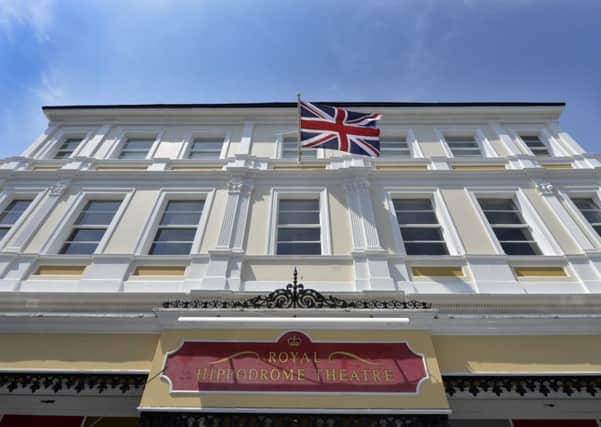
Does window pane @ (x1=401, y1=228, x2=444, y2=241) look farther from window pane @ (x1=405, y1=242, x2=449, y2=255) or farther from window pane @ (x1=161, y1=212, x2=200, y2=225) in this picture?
window pane @ (x1=161, y1=212, x2=200, y2=225)

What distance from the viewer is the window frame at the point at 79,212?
8.68m

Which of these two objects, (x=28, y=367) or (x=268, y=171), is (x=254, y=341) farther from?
(x=268, y=171)

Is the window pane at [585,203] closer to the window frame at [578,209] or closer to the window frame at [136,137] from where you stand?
the window frame at [578,209]

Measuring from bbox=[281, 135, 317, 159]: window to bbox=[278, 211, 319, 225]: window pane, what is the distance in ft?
9.84

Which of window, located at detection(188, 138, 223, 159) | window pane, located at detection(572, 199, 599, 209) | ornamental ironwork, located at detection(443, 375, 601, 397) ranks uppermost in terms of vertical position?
window, located at detection(188, 138, 223, 159)

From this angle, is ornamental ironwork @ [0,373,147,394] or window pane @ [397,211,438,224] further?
window pane @ [397,211,438,224]

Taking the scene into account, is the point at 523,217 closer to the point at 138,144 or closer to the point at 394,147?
the point at 394,147

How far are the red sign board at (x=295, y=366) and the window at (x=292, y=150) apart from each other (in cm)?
747

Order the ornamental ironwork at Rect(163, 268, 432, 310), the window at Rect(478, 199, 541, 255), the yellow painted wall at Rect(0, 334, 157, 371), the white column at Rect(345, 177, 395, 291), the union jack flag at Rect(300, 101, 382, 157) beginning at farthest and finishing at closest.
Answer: the union jack flag at Rect(300, 101, 382, 157) < the window at Rect(478, 199, 541, 255) < the white column at Rect(345, 177, 395, 291) < the ornamental ironwork at Rect(163, 268, 432, 310) < the yellow painted wall at Rect(0, 334, 157, 371)

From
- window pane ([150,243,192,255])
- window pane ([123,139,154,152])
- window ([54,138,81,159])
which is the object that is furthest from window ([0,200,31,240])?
window pane ([150,243,192,255])

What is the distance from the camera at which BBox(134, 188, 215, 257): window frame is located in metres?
8.66

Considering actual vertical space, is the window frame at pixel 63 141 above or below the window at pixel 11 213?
above

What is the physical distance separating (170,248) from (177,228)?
0.73 metres

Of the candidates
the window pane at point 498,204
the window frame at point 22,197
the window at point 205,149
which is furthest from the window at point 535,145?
the window frame at point 22,197
